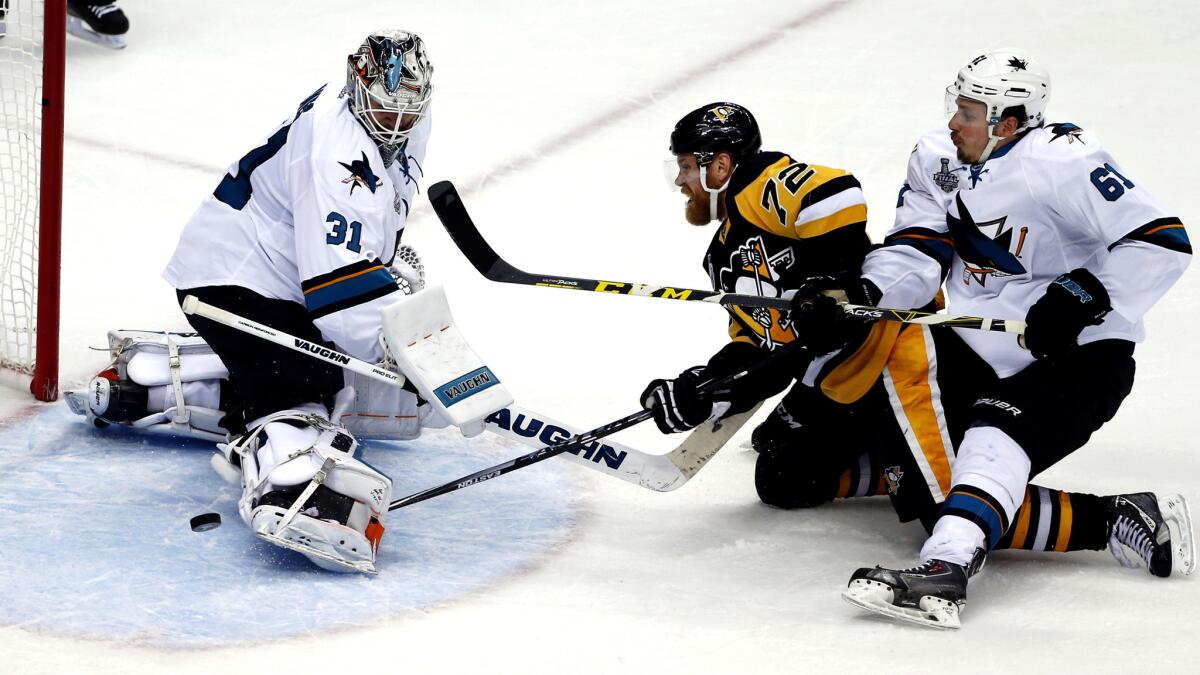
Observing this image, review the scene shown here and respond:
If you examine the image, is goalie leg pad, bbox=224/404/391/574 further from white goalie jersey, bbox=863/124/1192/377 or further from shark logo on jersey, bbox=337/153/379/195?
white goalie jersey, bbox=863/124/1192/377

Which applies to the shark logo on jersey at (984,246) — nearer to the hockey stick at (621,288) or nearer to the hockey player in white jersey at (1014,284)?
the hockey player in white jersey at (1014,284)

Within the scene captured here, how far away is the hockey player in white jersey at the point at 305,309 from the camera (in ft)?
9.58

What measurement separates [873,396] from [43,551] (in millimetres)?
1683

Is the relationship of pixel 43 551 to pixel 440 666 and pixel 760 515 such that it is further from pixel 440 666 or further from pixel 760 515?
pixel 760 515

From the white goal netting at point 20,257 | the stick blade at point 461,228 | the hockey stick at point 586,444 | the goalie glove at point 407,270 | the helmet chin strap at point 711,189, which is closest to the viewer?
the hockey stick at point 586,444

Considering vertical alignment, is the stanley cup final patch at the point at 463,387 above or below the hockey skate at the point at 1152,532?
above

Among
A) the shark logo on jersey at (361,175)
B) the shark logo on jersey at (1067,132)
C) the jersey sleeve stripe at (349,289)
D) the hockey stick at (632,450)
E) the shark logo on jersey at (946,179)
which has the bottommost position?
the hockey stick at (632,450)

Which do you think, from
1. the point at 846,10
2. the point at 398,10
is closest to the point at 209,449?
the point at 398,10

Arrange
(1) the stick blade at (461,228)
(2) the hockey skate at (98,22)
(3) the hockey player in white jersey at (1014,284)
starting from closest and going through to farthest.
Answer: (3) the hockey player in white jersey at (1014,284) < (1) the stick blade at (461,228) < (2) the hockey skate at (98,22)

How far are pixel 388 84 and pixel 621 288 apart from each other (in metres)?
0.62

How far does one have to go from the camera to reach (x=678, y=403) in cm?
304

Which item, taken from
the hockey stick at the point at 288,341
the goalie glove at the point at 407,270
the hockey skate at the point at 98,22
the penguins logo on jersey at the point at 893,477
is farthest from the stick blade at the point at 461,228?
the hockey skate at the point at 98,22

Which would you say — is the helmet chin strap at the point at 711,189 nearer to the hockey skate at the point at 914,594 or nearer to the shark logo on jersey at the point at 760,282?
the shark logo on jersey at the point at 760,282

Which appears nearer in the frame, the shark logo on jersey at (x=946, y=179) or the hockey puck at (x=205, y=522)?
the hockey puck at (x=205, y=522)
